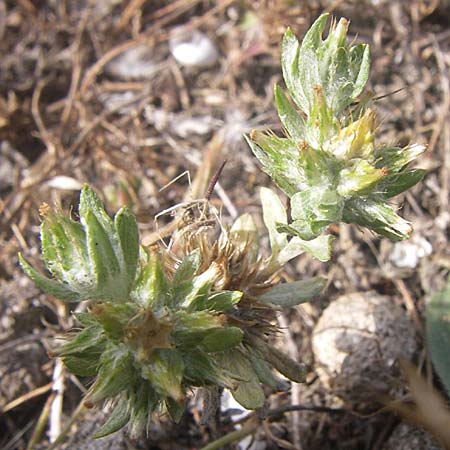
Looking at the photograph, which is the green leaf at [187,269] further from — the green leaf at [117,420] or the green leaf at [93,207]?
the green leaf at [117,420]

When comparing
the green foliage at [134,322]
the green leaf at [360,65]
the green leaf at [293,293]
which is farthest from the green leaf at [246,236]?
the green leaf at [360,65]

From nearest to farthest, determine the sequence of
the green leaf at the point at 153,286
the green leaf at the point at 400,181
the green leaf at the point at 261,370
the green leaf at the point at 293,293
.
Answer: the green leaf at the point at 153,286
the green leaf at the point at 400,181
the green leaf at the point at 261,370
the green leaf at the point at 293,293

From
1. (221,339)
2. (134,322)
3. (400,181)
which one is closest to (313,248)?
(400,181)

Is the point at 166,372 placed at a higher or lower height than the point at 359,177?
lower

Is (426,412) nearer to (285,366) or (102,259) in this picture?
(285,366)

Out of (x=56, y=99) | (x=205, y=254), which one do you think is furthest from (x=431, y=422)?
(x=56, y=99)

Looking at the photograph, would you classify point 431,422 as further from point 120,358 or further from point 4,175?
point 4,175

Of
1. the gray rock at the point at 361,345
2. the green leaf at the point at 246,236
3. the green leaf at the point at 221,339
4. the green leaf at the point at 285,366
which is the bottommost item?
the gray rock at the point at 361,345
